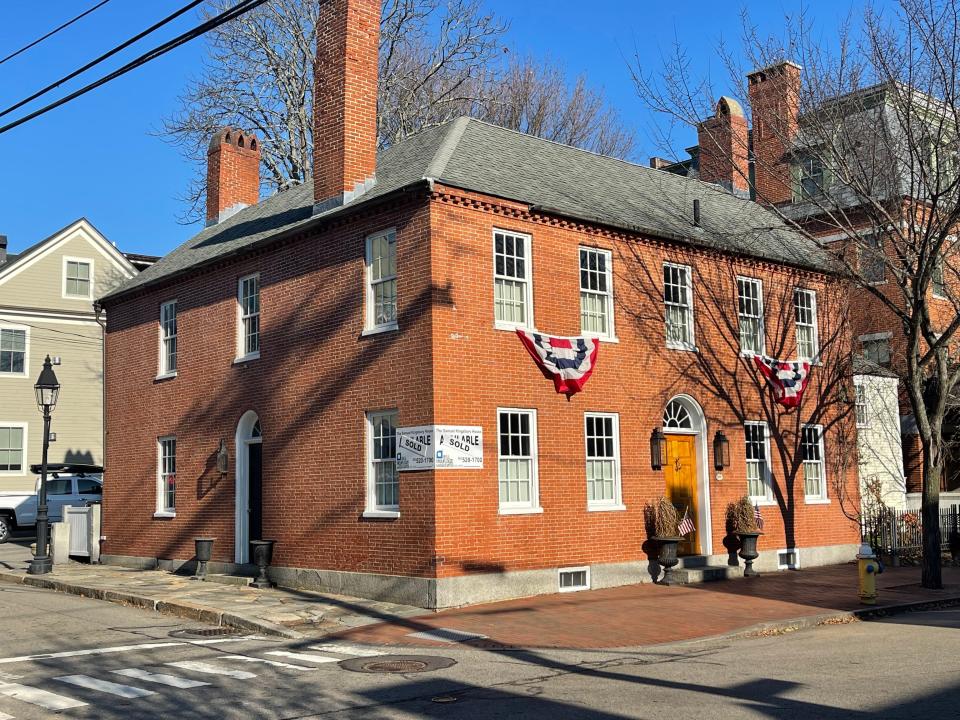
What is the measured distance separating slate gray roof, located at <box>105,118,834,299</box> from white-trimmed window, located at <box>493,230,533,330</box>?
738 mm

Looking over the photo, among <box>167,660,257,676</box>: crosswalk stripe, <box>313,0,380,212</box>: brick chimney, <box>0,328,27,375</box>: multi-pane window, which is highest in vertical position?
<box>313,0,380,212</box>: brick chimney

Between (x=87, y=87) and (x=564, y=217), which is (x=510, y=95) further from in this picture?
(x=87, y=87)

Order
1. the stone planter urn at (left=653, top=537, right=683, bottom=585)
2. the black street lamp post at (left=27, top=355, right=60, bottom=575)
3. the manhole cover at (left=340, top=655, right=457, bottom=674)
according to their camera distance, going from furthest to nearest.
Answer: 1. the black street lamp post at (left=27, top=355, right=60, bottom=575)
2. the stone planter urn at (left=653, top=537, right=683, bottom=585)
3. the manhole cover at (left=340, top=655, right=457, bottom=674)

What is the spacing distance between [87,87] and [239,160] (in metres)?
13.7

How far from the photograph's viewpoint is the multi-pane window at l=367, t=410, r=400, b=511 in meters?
16.0

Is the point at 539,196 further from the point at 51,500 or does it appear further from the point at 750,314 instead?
the point at 51,500

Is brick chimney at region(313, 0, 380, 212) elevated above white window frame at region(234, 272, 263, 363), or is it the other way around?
brick chimney at region(313, 0, 380, 212)

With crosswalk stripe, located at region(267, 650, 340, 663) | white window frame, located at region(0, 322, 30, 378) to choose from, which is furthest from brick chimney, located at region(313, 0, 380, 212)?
white window frame, located at region(0, 322, 30, 378)

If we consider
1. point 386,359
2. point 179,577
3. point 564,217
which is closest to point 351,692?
point 386,359

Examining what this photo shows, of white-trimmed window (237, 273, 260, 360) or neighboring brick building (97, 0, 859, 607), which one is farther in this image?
white-trimmed window (237, 273, 260, 360)

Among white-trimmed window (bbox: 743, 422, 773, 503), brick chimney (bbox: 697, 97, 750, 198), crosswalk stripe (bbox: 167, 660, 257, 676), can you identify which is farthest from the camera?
brick chimney (bbox: 697, 97, 750, 198)

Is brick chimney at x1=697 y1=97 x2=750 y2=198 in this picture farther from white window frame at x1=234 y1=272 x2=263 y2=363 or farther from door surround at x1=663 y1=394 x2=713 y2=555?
white window frame at x1=234 y1=272 x2=263 y2=363

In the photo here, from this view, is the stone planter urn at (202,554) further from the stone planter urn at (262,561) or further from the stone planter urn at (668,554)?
the stone planter urn at (668,554)

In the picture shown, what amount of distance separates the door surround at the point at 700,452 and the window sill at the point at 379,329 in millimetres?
5858
